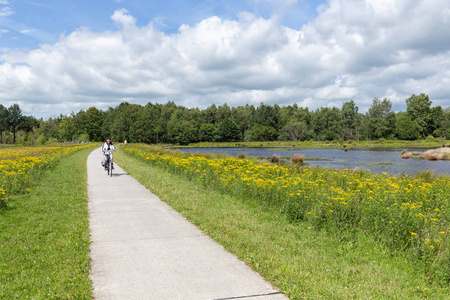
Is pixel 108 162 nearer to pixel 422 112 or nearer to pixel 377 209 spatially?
pixel 377 209

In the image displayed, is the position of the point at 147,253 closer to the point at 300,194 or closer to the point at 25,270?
the point at 25,270

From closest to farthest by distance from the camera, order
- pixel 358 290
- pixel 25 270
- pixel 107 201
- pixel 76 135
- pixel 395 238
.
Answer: pixel 358 290 → pixel 25 270 → pixel 395 238 → pixel 107 201 → pixel 76 135

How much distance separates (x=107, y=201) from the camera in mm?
10133

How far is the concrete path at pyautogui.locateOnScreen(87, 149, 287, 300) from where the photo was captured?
4.14 meters

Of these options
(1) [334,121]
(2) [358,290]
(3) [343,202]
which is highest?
(1) [334,121]

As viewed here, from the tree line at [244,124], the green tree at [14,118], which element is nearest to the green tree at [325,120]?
the tree line at [244,124]

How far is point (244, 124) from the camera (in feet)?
418

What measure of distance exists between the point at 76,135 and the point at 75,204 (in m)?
98.6

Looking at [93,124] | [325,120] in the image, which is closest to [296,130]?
[325,120]

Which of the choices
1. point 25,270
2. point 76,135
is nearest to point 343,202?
point 25,270

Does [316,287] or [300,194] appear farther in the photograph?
[300,194]

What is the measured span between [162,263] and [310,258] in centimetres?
233

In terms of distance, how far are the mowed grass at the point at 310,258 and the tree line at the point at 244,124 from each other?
9211cm

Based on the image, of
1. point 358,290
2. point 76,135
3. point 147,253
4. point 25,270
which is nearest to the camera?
point 358,290
